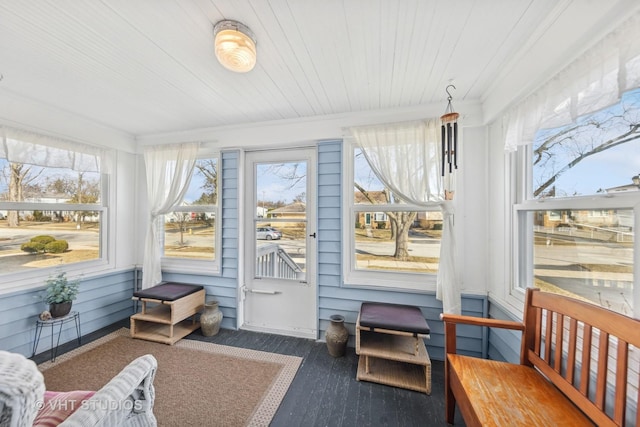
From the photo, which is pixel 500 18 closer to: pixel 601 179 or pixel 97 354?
pixel 601 179

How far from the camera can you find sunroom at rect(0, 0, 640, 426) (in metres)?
1.20

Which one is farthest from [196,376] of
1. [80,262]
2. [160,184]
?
[160,184]

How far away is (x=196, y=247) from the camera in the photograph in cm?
302

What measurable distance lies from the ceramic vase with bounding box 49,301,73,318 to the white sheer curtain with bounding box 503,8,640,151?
3919 mm

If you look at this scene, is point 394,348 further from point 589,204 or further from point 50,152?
point 50,152

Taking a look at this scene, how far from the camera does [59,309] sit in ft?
7.25

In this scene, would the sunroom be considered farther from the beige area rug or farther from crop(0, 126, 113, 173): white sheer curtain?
the beige area rug

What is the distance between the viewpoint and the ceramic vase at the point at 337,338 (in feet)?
7.29

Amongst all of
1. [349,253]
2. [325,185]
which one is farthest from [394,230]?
[325,185]

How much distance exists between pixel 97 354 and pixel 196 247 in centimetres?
128

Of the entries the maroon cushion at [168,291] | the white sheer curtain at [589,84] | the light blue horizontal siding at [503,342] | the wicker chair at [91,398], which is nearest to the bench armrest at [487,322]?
the light blue horizontal siding at [503,342]

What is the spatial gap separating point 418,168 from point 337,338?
171 cm

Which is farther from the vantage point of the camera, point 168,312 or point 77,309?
point 168,312

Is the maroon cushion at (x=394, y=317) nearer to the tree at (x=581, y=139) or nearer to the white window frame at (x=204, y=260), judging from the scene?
the tree at (x=581, y=139)
